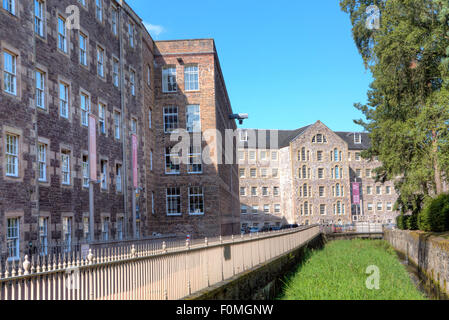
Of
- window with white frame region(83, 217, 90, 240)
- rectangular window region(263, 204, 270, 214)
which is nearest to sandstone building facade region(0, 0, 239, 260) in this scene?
window with white frame region(83, 217, 90, 240)

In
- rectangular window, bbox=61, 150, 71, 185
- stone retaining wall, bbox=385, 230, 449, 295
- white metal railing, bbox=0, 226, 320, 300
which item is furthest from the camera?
rectangular window, bbox=61, 150, 71, 185

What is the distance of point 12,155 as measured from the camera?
19875 mm

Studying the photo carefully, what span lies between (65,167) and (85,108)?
4.05 metres

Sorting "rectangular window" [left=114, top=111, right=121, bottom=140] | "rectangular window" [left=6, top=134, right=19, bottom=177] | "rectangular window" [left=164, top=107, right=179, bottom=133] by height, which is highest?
"rectangular window" [left=164, top=107, right=179, bottom=133]

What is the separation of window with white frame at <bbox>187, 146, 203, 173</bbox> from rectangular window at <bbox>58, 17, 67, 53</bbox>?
19212 millimetres

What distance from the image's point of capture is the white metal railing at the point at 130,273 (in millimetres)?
6668

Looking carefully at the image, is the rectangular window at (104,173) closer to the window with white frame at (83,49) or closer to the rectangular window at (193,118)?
the window with white frame at (83,49)

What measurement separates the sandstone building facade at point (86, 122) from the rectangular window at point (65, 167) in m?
0.05

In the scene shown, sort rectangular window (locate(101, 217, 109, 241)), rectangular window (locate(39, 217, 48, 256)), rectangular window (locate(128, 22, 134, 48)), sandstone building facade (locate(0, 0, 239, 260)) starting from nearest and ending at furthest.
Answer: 1. sandstone building facade (locate(0, 0, 239, 260))
2. rectangular window (locate(39, 217, 48, 256))
3. rectangular window (locate(101, 217, 109, 241))
4. rectangular window (locate(128, 22, 134, 48))

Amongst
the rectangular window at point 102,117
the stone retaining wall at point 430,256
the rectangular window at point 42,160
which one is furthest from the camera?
the rectangular window at point 102,117

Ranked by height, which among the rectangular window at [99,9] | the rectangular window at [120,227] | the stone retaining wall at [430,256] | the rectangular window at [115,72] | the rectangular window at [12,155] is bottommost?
the stone retaining wall at [430,256]

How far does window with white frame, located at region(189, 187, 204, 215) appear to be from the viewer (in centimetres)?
4359

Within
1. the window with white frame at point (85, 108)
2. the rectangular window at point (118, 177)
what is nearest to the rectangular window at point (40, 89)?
the window with white frame at point (85, 108)

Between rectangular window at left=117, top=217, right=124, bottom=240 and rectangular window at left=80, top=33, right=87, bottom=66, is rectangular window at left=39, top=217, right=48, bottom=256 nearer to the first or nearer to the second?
rectangular window at left=80, top=33, right=87, bottom=66
